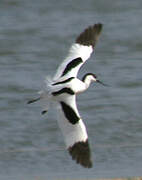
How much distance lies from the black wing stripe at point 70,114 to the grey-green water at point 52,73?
4.02ft

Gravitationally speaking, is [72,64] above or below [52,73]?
above

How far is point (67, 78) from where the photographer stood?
8.17 m

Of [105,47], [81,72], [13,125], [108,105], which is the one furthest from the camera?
[105,47]

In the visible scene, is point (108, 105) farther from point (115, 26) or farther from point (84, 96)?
point (115, 26)

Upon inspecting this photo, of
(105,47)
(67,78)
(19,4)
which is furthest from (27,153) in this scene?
(19,4)

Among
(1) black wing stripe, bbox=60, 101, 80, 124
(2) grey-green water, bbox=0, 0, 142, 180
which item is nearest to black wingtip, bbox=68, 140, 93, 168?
(1) black wing stripe, bbox=60, 101, 80, 124

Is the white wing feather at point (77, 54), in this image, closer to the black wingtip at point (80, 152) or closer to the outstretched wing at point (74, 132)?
the outstretched wing at point (74, 132)

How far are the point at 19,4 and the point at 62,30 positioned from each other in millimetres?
2245

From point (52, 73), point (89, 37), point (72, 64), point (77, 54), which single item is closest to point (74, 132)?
point (72, 64)

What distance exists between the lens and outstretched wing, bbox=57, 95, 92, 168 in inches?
293

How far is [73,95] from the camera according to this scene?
7.94m

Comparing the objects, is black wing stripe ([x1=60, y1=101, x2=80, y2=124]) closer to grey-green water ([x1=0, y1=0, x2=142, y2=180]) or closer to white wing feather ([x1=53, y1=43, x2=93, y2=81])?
white wing feather ([x1=53, y1=43, x2=93, y2=81])

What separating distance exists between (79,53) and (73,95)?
887mm

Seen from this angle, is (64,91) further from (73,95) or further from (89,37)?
(89,37)
